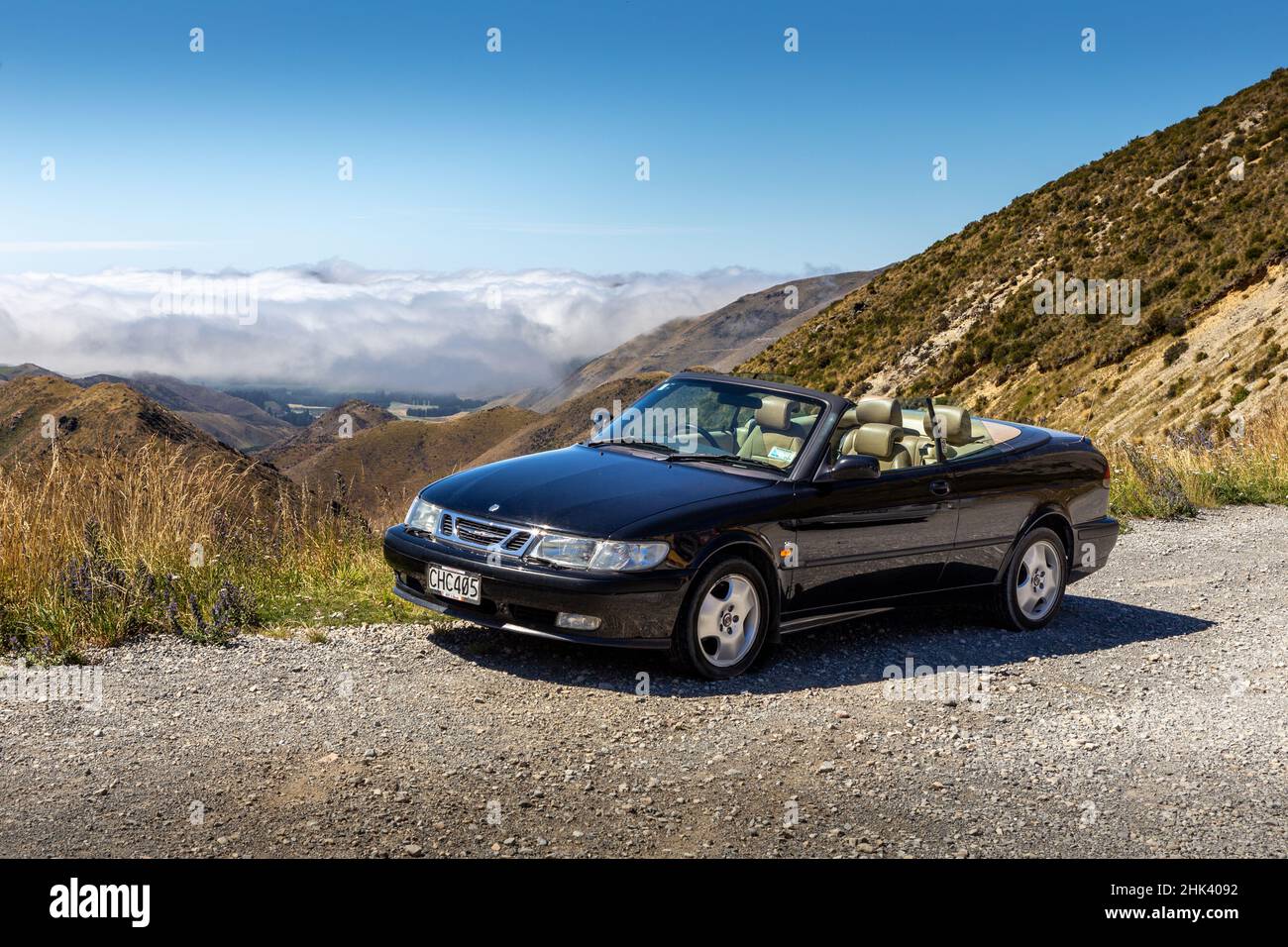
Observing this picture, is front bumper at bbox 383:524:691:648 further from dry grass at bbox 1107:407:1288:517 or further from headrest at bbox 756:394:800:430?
dry grass at bbox 1107:407:1288:517

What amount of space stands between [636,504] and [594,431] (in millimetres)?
1781

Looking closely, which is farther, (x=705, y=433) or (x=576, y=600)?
(x=705, y=433)

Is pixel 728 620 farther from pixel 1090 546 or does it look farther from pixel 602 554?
pixel 1090 546

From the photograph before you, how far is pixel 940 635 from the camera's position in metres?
8.22

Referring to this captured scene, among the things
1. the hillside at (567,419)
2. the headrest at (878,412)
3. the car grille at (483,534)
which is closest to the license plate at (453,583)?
the car grille at (483,534)

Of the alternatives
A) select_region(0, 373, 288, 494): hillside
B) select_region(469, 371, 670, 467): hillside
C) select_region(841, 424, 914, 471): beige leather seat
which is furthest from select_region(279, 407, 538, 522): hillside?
select_region(841, 424, 914, 471): beige leather seat

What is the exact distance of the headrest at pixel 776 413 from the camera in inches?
Answer: 302

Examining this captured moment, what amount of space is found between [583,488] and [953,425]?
2.60m

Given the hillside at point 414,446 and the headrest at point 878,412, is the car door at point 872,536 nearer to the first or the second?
the headrest at point 878,412

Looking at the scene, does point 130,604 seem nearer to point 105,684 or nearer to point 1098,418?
point 105,684

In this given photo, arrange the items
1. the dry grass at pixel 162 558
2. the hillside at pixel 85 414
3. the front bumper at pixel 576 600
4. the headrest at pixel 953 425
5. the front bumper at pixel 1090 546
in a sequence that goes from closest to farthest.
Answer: the front bumper at pixel 576 600 → the dry grass at pixel 162 558 → the headrest at pixel 953 425 → the front bumper at pixel 1090 546 → the hillside at pixel 85 414

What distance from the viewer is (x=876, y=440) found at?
767 cm

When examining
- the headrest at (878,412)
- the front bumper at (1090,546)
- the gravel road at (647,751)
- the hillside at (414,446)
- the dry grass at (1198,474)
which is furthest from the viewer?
the hillside at (414,446)

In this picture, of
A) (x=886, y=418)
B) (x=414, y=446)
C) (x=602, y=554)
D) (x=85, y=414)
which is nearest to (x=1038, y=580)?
(x=886, y=418)
